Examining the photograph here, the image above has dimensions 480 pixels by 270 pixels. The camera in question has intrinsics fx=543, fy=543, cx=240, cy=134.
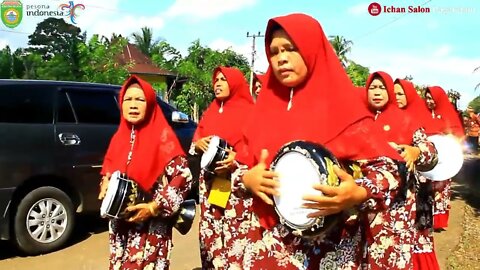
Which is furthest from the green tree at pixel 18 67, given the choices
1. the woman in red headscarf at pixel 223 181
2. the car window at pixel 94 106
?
the woman in red headscarf at pixel 223 181

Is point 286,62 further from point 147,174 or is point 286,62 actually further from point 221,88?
point 221,88

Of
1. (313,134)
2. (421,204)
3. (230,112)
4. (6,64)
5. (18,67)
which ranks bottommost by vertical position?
(421,204)

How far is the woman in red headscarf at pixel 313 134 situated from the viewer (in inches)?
76.5

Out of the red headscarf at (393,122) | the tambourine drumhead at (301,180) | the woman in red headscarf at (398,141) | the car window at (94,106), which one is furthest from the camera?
the car window at (94,106)

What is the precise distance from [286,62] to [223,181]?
2.26 meters

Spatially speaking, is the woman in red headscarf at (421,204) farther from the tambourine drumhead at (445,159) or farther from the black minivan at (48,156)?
the black minivan at (48,156)

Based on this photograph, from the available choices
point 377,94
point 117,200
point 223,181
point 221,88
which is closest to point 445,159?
point 377,94

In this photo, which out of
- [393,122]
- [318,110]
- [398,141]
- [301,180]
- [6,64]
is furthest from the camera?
[6,64]

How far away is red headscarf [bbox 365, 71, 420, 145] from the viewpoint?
382 centimetres

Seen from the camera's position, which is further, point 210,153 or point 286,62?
point 210,153

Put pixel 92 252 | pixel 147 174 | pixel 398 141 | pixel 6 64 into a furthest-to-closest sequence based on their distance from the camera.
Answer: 1. pixel 6 64
2. pixel 92 252
3. pixel 398 141
4. pixel 147 174

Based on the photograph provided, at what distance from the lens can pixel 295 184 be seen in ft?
6.13

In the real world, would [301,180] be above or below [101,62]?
below

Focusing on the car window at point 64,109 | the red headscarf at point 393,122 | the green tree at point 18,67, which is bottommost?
the red headscarf at point 393,122
